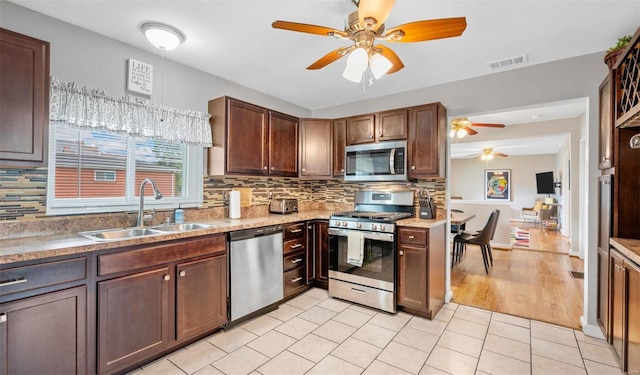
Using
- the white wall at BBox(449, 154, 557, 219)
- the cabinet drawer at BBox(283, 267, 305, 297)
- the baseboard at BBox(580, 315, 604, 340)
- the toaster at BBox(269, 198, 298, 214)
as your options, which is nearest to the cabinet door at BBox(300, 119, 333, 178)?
the toaster at BBox(269, 198, 298, 214)

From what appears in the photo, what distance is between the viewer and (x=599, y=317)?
7.95 ft

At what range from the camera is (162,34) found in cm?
219

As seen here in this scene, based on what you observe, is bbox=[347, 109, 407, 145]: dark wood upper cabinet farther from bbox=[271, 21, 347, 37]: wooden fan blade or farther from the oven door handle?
bbox=[271, 21, 347, 37]: wooden fan blade

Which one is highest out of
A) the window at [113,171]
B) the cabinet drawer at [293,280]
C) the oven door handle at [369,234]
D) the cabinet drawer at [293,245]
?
the window at [113,171]

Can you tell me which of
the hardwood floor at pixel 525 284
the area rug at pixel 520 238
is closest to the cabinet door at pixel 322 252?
the hardwood floor at pixel 525 284

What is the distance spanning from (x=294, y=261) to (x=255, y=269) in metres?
0.61

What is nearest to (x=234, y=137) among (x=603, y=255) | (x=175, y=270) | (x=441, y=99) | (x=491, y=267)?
(x=175, y=270)

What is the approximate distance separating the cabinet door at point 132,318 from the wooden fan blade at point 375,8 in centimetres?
213

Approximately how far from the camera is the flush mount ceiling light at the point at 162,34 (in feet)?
7.06

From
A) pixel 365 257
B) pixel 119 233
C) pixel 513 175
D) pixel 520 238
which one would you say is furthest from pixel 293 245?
pixel 513 175

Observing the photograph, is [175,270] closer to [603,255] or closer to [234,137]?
[234,137]

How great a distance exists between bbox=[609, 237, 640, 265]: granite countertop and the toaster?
291cm

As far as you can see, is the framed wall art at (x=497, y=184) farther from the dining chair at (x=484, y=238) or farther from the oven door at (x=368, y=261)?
the oven door at (x=368, y=261)

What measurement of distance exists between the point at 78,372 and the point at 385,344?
2.08 meters
